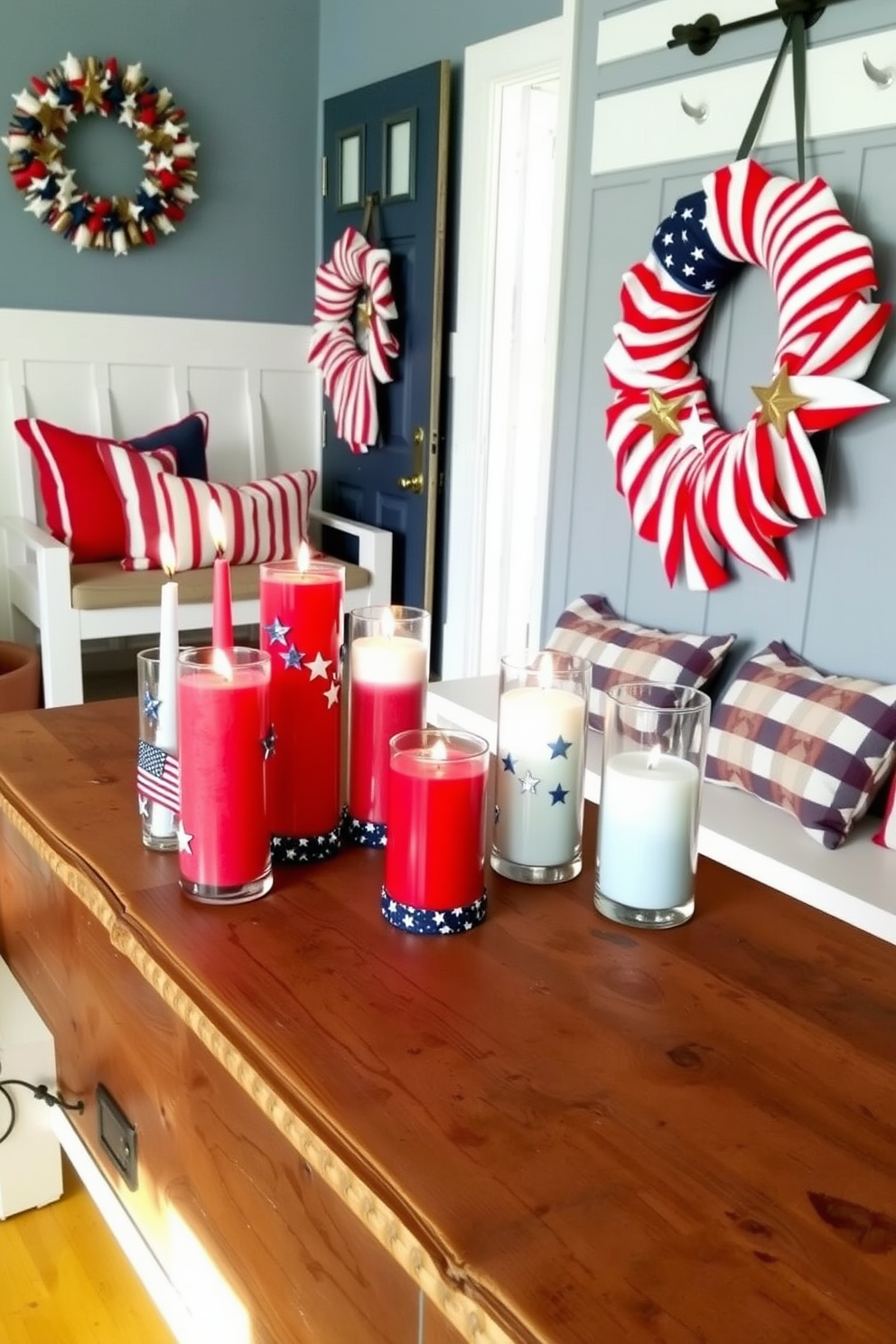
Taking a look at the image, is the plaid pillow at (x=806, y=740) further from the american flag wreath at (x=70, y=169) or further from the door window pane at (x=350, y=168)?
the american flag wreath at (x=70, y=169)

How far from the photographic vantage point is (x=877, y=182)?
194cm

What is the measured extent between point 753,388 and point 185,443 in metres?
2.11

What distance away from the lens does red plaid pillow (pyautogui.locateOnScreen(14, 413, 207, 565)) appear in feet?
11.0

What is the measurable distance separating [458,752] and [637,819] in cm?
15

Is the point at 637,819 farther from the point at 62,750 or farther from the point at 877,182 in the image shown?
the point at 877,182

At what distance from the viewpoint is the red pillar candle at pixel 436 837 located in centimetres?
89

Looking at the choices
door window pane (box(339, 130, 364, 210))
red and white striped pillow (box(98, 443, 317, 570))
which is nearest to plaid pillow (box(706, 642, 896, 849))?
red and white striped pillow (box(98, 443, 317, 570))

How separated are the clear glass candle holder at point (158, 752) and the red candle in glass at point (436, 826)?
0.21m

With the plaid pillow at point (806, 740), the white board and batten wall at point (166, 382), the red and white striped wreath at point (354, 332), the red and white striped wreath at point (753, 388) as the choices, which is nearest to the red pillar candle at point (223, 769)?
the plaid pillow at point (806, 740)

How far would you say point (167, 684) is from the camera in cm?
101

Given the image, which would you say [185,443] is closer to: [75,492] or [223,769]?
[75,492]

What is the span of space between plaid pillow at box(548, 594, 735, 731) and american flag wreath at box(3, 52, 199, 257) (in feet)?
6.90

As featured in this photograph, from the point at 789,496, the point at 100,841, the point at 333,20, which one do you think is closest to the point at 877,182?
the point at 789,496

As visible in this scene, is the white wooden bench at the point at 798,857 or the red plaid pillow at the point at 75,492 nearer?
the white wooden bench at the point at 798,857
